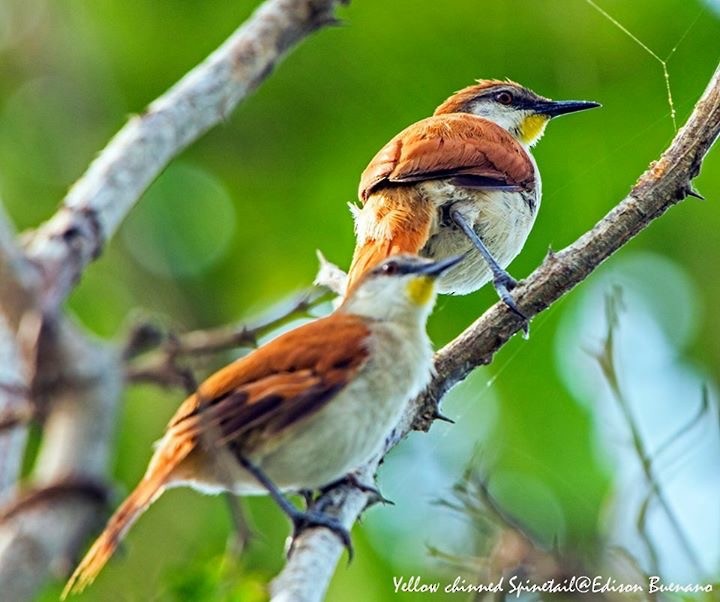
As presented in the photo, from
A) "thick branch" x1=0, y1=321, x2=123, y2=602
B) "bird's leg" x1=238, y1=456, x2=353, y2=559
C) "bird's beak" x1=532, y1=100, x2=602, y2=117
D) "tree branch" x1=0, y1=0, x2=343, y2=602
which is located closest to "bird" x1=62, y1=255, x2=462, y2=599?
"bird's leg" x1=238, y1=456, x2=353, y2=559

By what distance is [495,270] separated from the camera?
4.23 m

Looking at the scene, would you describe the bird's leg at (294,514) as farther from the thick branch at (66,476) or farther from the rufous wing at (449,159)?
the rufous wing at (449,159)

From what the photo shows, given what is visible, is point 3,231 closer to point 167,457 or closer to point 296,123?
point 167,457

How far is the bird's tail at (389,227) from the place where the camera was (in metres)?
4.06

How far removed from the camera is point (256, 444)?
113 inches

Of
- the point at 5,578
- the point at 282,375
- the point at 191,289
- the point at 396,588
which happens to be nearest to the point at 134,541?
the point at 396,588

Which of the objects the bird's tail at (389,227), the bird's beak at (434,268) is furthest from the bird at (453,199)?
the bird's beak at (434,268)

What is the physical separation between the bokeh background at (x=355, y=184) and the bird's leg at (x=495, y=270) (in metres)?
0.58

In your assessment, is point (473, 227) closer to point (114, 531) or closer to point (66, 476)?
point (114, 531)

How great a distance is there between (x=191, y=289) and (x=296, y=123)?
1184 millimetres

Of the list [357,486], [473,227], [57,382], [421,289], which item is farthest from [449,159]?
[57,382]

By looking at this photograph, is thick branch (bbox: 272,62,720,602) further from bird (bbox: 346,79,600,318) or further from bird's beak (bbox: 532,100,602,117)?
bird's beak (bbox: 532,100,602,117)

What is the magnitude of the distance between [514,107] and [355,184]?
0.91m

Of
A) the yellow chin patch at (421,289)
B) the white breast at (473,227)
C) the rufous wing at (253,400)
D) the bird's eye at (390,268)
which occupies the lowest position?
the rufous wing at (253,400)
